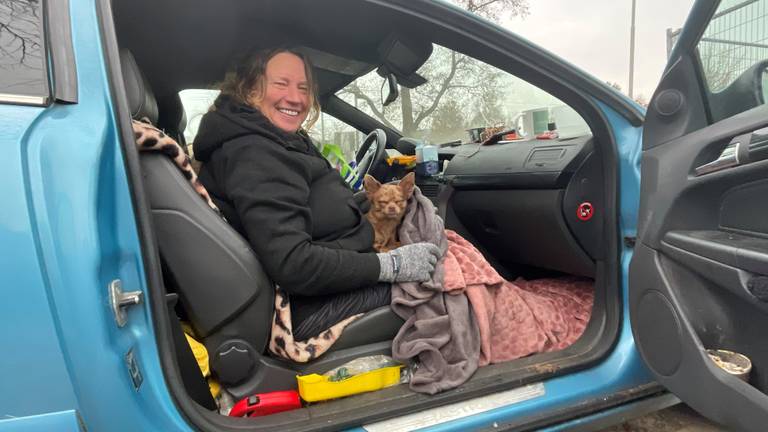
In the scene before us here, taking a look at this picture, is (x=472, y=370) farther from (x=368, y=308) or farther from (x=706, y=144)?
(x=706, y=144)

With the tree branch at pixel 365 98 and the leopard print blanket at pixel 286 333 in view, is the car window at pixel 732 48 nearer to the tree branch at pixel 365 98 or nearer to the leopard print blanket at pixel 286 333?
the leopard print blanket at pixel 286 333

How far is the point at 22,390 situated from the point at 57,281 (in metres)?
0.23

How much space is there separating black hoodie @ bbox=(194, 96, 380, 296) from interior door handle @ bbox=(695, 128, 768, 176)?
1.07 m

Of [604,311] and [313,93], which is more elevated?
[313,93]

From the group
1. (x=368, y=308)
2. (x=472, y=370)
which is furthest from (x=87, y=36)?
(x=472, y=370)

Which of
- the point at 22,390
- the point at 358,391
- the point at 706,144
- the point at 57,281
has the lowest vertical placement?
the point at 358,391

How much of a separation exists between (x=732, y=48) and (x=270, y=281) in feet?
5.17

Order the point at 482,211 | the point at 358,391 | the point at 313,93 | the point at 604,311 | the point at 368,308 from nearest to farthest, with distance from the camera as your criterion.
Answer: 1. the point at 358,391
2. the point at 368,308
3. the point at 604,311
4. the point at 313,93
5. the point at 482,211

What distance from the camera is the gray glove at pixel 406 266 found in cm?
170

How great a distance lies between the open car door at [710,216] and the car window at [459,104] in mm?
919

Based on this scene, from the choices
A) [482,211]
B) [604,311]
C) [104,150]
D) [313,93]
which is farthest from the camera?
[482,211]

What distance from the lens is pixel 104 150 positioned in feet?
3.54

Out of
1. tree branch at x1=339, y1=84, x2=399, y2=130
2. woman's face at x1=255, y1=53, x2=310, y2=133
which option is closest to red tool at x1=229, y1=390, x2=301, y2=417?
woman's face at x1=255, y1=53, x2=310, y2=133

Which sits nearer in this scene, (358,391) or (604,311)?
(358,391)
